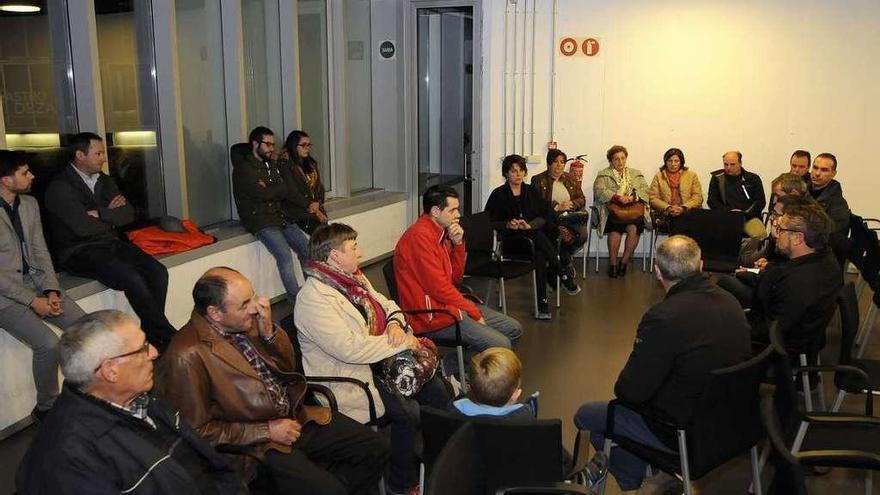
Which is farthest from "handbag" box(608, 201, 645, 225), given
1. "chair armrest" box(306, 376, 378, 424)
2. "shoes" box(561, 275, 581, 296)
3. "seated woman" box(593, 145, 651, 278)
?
"chair armrest" box(306, 376, 378, 424)

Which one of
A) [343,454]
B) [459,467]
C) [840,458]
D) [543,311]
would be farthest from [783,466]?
[543,311]

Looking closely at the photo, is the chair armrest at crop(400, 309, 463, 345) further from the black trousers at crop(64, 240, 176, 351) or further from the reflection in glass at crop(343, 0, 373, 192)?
the reflection in glass at crop(343, 0, 373, 192)

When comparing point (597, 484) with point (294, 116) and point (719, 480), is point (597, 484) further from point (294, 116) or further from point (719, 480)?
point (294, 116)

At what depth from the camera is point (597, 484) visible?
330 centimetres

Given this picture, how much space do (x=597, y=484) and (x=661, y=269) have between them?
37.4 inches

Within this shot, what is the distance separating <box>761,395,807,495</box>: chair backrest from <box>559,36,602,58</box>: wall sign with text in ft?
21.1

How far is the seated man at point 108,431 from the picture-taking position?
230cm

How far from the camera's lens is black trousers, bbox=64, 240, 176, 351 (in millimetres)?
5035

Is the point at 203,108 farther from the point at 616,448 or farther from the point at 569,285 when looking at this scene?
the point at 616,448

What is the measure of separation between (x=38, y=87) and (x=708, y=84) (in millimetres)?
6231

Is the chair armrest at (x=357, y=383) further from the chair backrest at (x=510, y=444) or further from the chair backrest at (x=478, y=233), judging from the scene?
the chair backrest at (x=478, y=233)

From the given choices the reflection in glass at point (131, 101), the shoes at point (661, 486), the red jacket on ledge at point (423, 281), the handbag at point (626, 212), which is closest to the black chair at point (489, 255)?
the red jacket on ledge at point (423, 281)

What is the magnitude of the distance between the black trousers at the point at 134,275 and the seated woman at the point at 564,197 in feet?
11.7

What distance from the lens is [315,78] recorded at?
8.25m
